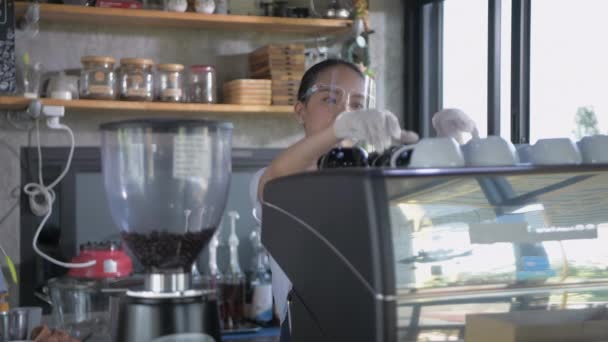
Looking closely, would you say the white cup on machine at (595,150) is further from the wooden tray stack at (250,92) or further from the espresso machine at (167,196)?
the wooden tray stack at (250,92)

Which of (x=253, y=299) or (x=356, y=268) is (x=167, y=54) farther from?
(x=356, y=268)

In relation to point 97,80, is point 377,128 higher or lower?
lower

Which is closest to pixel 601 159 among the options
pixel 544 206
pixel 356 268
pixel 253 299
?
pixel 544 206

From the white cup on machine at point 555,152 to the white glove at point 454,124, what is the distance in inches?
11.1

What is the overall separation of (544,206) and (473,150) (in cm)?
13

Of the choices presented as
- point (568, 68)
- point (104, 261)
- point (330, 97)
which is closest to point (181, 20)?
point (104, 261)

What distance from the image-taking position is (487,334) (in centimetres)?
104

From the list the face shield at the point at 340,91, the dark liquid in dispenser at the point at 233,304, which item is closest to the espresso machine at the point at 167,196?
the face shield at the point at 340,91

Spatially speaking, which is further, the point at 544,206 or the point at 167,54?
the point at 167,54

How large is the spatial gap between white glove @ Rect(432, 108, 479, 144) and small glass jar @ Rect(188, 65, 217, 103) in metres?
2.09

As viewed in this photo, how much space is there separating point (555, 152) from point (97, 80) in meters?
2.48

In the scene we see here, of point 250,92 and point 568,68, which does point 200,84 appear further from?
point 568,68

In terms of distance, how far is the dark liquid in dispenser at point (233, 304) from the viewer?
334 cm

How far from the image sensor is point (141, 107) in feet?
11.1
